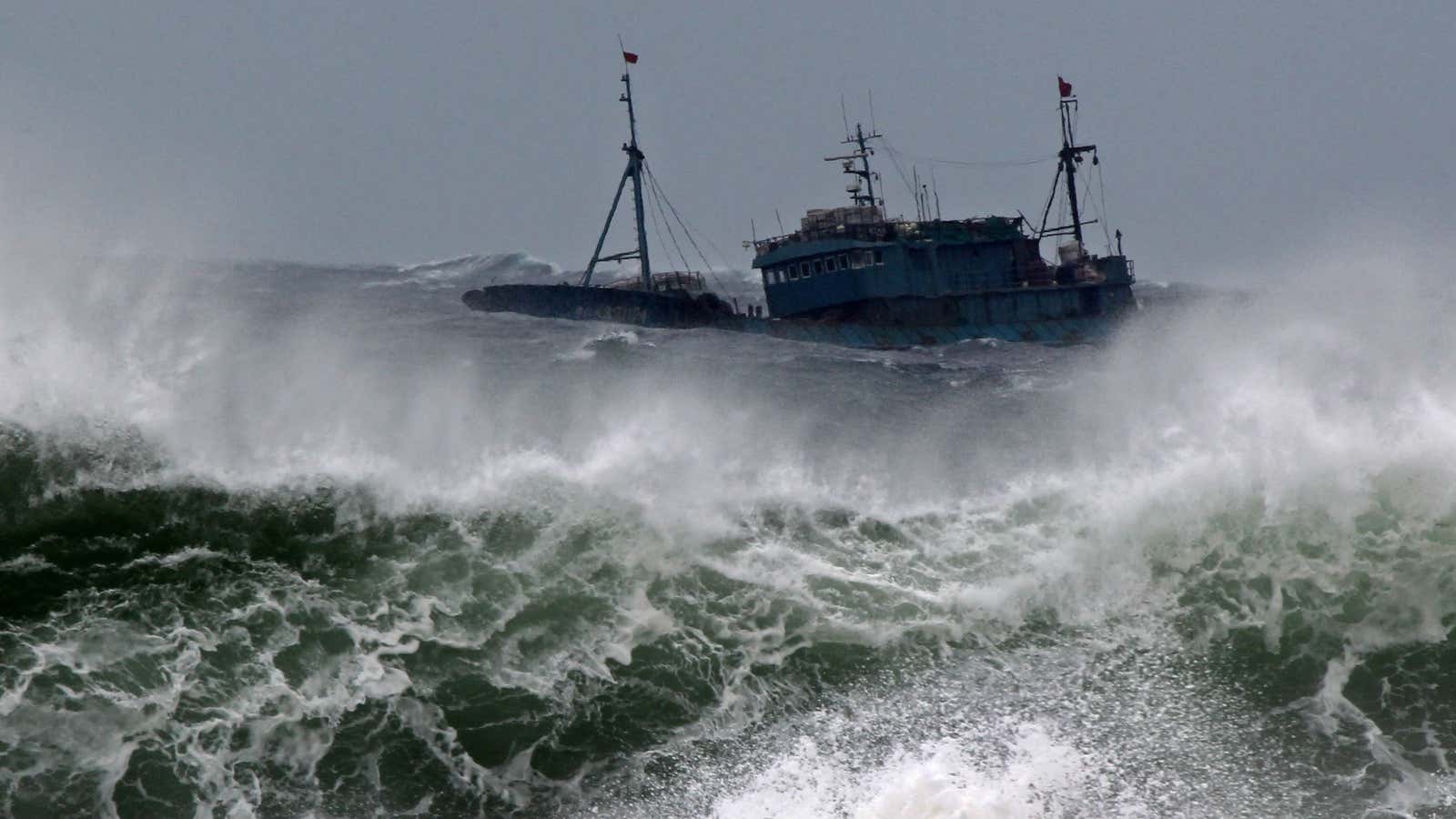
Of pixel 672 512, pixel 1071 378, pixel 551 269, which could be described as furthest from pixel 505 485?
pixel 551 269

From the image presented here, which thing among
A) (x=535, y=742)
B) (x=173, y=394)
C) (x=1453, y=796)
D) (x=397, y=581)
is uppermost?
(x=173, y=394)

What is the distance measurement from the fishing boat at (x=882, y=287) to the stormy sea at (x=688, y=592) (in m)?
34.4

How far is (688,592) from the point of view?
18891mm

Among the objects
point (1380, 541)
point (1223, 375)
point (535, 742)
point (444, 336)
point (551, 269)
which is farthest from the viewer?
point (551, 269)

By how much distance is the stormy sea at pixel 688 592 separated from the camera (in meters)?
15.5

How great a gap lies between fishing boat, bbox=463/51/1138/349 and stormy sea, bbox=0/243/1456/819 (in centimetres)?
3445

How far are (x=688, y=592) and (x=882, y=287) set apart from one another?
1884 inches

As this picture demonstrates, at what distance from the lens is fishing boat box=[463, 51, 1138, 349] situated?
60.8 meters

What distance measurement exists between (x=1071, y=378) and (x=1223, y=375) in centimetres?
1737

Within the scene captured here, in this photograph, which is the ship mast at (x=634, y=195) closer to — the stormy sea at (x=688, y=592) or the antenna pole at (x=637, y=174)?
the antenna pole at (x=637, y=174)

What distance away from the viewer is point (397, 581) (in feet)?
60.5

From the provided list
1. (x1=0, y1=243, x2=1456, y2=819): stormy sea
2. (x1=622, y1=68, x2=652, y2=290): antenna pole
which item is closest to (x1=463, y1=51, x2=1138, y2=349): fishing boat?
(x1=622, y1=68, x2=652, y2=290): antenna pole

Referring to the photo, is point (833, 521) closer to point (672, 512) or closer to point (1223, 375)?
point (672, 512)

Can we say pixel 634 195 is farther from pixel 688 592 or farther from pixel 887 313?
pixel 688 592
